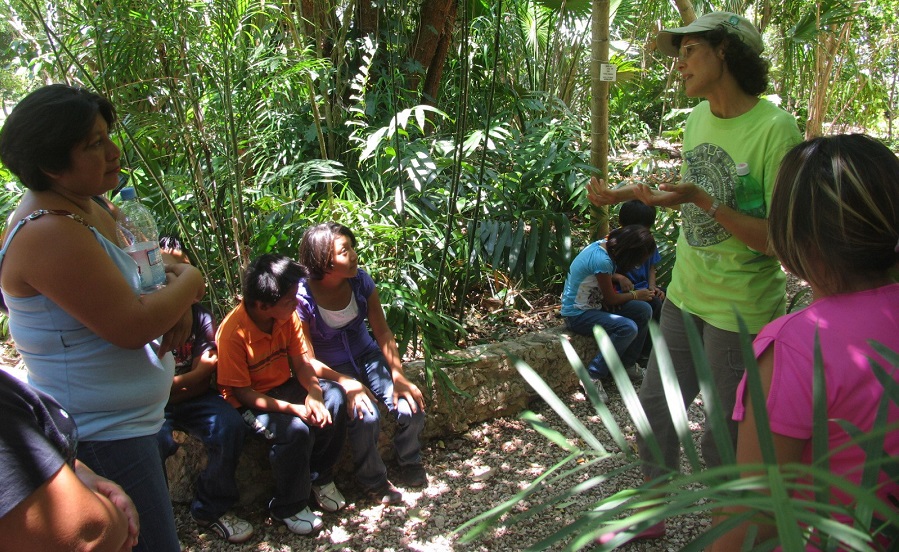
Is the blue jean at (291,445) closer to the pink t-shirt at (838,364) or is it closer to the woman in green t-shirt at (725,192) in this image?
the woman in green t-shirt at (725,192)

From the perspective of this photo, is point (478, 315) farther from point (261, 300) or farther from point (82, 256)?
point (82, 256)

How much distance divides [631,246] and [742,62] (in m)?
1.54

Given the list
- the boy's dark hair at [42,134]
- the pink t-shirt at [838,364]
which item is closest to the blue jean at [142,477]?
the boy's dark hair at [42,134]

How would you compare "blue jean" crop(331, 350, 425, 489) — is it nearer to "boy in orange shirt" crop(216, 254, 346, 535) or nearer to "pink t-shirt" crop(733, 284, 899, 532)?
"boy in orange shirt" crop(216, 254, 346, 535)

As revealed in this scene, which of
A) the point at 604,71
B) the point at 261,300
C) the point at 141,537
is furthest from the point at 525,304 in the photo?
the point at 141,537

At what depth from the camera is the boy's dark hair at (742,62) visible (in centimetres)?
179

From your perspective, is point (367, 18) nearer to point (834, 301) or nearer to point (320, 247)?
point (320, 247)

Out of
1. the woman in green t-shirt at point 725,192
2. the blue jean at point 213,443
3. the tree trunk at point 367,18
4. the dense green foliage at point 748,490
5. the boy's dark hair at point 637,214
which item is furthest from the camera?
the tree trunk at point 367,18

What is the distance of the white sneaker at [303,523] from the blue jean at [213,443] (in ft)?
0.65

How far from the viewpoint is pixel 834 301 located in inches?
38.7

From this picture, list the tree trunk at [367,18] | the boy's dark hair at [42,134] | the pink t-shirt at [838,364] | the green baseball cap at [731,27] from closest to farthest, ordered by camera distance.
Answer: the pink t-shirt at [838,364] → the boy's dark hair at [42,134] → the green baseball cap at [731,27] → the tree trunk at [367,18]

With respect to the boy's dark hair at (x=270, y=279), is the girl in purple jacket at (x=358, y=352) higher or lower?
lower

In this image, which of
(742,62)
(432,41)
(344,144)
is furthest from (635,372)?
(432,41)

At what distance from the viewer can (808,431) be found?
92 cm
